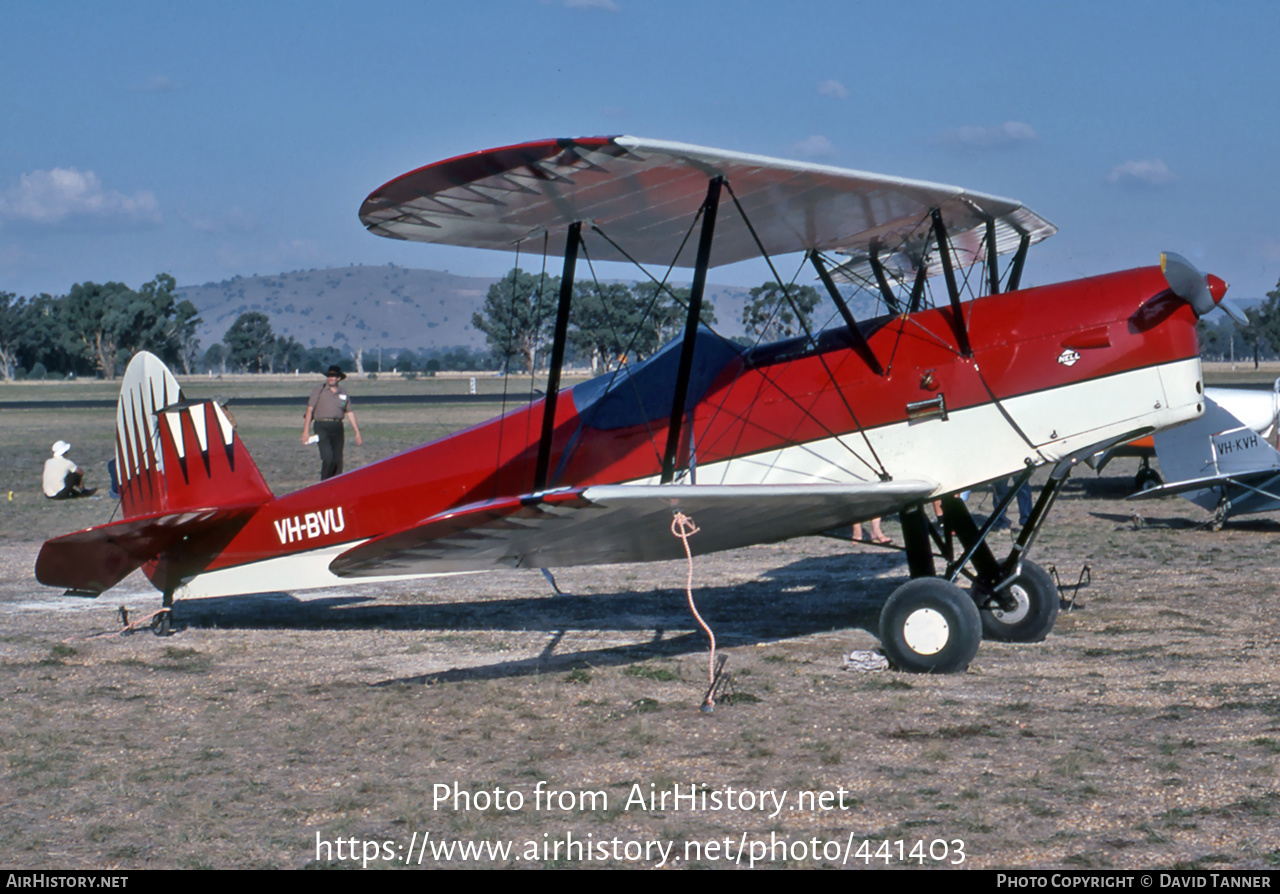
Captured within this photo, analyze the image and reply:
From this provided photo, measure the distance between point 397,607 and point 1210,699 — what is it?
218 inches

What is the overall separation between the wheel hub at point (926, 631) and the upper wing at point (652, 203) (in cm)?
225

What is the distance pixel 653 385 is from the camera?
6.66 metres

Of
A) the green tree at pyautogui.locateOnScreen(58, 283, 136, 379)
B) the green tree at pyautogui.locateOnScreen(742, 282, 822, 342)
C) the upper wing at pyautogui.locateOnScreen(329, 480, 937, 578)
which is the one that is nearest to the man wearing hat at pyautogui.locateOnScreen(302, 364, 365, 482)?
the green tree at pyautogui.locateOnScreen(742, 282, 822, 342)

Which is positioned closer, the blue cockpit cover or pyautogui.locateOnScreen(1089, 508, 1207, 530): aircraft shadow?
the blue cockpit cover

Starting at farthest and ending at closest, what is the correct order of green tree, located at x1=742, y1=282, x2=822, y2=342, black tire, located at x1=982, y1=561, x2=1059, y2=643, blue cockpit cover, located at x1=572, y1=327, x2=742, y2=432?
black tire, located at x1=982, y1=561, x2=1059, y2=643 < blue cockpit cover, located at x1=572, y1=327, x2=742, y2=432 < green tree, located at x1=742, y1=282, x2=822, y2=342

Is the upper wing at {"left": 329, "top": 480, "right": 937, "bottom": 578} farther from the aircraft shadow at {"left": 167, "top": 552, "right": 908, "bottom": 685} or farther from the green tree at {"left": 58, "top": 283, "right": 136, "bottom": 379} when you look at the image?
the green tree at {"left": 58, "top": 283, "right": 136, "bottom": 379}

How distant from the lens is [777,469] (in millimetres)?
6422

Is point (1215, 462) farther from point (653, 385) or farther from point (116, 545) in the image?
point (116, 545)

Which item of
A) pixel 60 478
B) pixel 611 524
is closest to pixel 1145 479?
pixel 611 524

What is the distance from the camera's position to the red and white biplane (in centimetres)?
547

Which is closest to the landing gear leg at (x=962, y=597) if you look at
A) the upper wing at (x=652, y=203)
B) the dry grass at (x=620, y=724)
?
the dry grass at (x=620, y=724)

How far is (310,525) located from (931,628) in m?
3.94

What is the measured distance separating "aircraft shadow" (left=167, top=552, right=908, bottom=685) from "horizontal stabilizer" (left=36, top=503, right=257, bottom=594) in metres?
A: 0.63
